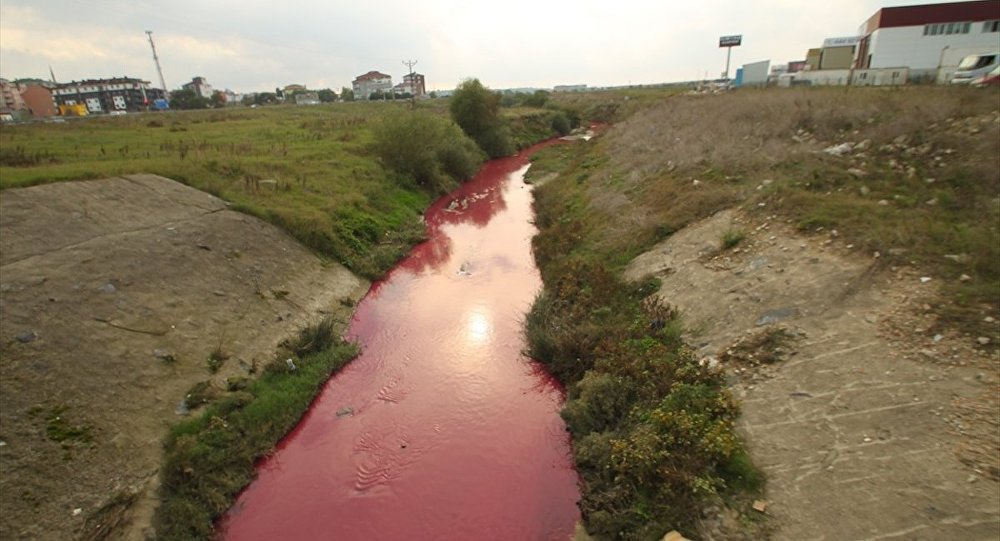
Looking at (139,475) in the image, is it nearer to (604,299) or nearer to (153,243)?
(153,243)

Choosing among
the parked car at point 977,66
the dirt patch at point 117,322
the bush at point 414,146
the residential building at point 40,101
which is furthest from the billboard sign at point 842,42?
the residential building at point 40,101

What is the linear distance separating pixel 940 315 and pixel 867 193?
5.72m

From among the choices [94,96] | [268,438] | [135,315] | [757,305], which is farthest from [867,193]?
[94,96]

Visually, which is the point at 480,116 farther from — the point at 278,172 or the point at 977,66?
the point at 977,66

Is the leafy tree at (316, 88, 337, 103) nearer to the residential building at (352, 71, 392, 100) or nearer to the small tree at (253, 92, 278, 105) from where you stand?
the small tree at (253, 92, 278, 105)

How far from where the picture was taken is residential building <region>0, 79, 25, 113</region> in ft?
353

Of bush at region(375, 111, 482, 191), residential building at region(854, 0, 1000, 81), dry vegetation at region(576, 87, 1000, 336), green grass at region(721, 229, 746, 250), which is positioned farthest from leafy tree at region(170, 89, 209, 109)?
green grass at region(721, 229, 746, 250)

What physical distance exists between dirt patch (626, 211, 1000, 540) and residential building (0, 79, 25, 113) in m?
154

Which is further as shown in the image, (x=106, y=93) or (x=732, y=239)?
(x=106, y=93)

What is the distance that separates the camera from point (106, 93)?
411ft

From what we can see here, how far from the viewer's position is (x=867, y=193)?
44.0 ft

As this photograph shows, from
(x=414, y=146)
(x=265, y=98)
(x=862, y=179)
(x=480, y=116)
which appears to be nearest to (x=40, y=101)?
(x=265, y=98)

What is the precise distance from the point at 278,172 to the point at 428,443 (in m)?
18.5

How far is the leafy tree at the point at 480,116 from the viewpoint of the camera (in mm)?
47969
